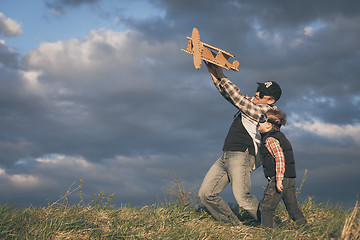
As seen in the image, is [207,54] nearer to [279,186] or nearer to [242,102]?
[242,102]

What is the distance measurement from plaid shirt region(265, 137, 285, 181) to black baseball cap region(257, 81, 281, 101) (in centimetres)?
83

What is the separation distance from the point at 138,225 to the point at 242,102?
2.70 m

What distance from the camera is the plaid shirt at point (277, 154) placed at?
5781 millimetres

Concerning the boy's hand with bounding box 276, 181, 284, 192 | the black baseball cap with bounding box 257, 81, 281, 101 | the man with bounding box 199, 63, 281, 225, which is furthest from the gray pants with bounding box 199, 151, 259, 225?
the black baseball cap with bounding box 257, 81, 281, 101

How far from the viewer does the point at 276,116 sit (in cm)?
605

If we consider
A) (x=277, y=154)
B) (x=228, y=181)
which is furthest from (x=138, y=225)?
(x=277, y=154)

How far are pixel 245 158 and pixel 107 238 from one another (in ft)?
8.41

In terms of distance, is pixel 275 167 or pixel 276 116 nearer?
pixel 275 167

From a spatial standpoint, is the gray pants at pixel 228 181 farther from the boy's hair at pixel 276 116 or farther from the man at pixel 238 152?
the boy's hair at pixel 276 116

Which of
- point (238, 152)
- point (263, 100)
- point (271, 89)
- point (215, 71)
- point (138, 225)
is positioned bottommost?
point (138, 225)

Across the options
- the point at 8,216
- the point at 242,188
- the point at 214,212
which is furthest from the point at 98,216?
the point at 242,188

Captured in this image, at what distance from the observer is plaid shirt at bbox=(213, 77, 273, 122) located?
240 inches

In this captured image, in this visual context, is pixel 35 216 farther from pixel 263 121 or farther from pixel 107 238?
pixel 263 121

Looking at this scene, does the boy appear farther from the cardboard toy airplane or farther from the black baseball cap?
the cardboard toy airplane
